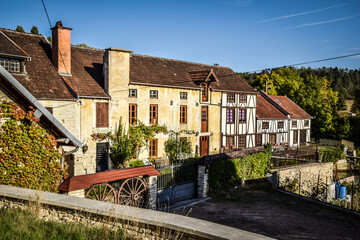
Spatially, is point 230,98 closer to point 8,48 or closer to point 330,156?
point 330,156

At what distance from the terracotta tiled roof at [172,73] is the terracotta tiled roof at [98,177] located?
11137 millimetres

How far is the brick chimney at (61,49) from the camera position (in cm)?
1875

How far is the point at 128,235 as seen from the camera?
518 centimetres

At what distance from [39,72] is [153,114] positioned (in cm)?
827

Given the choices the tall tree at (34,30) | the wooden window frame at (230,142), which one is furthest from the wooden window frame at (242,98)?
the tall tree at (34,30)

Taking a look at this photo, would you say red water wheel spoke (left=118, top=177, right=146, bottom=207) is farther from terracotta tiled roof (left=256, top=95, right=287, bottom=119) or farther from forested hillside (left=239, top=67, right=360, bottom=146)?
forested hillside (left=239, top=67, right=360, bottom=146)

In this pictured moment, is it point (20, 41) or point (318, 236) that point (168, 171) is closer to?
point (318, 236)

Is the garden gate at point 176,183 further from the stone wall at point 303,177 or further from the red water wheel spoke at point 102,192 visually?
the stone wall at point 303,177

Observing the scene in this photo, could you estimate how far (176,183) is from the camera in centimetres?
1442

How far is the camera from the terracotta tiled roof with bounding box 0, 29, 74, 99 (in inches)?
665

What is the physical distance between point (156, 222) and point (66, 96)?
47.9 ft

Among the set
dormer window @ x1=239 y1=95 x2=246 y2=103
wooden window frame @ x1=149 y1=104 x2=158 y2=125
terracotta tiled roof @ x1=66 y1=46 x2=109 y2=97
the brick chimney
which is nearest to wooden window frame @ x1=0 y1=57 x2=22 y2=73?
the brick chimney

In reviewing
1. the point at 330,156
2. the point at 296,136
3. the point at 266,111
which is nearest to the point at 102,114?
the point at 266,111

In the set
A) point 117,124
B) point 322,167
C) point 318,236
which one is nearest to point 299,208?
point 318,236
